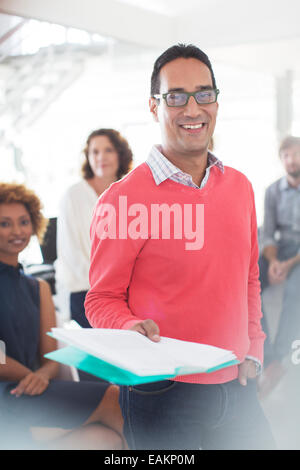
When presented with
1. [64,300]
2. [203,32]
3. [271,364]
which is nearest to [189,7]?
[203,32]

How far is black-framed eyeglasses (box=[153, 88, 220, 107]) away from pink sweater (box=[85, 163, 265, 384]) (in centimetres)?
14

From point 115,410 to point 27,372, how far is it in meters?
0.26

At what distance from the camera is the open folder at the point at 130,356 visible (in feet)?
2.35

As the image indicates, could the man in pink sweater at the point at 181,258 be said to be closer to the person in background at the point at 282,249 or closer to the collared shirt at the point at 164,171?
the collared shirt at the point at 164,171

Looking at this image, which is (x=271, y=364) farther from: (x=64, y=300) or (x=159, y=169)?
(x=159, y=169)

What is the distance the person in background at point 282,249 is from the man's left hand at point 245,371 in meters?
0.39

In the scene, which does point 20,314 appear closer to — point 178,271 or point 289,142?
A: point 178,271

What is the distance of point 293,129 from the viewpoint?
69.9 inches

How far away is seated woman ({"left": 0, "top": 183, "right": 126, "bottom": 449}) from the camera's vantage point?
120 cm

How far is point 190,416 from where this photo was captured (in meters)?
0.96

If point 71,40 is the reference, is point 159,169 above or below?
below

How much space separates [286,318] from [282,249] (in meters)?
0.32

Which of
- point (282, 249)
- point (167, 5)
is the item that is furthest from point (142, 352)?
point (167, 5)
